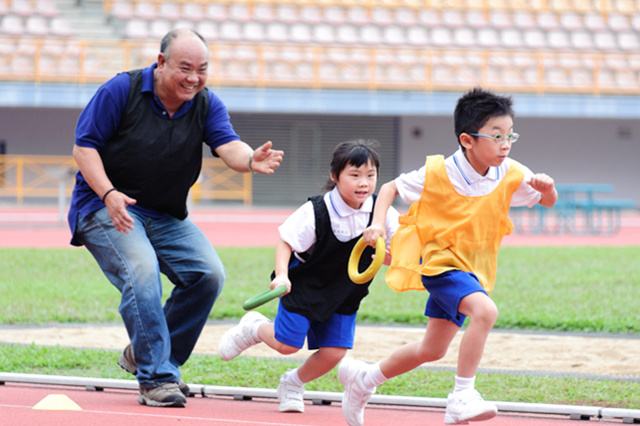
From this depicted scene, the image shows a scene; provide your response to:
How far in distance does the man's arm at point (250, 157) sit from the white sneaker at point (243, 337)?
89 centimetres

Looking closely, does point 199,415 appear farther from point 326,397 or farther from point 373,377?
point 373,377

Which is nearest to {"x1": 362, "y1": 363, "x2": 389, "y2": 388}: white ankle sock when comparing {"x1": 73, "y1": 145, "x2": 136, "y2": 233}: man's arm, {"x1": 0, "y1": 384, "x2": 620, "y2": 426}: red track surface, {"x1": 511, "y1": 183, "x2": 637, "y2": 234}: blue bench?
{"x1": 0, "y1": 384, "x2": 620, "y2": 426}: red track surface

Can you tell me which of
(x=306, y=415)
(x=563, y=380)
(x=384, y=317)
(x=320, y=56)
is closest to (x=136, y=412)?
(x=306, y=415)

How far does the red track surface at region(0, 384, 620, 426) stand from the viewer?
21.5 ft

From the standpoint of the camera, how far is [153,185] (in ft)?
23.5

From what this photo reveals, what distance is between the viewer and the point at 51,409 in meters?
6.94

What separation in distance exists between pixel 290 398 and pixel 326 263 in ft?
→ 2.57

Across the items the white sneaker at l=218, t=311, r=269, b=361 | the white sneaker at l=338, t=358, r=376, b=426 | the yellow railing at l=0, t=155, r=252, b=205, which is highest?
the yellow railing at l=0, t=155, r=252, b=205

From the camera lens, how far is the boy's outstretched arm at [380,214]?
6.16m

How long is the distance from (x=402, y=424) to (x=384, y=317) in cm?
530

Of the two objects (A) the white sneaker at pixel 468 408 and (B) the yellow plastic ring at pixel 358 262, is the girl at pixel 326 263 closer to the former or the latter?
(B) the yellow plastic ring at pixel 358 262

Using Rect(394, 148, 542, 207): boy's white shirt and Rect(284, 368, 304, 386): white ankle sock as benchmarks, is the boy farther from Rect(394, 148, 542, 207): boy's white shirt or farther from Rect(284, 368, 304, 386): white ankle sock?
Rect(284, 368, 304, 386): white ankle sock

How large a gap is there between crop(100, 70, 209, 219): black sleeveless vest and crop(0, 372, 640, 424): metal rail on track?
45.3 inches

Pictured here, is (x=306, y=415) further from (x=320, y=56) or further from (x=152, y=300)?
(x=320, y=56)
